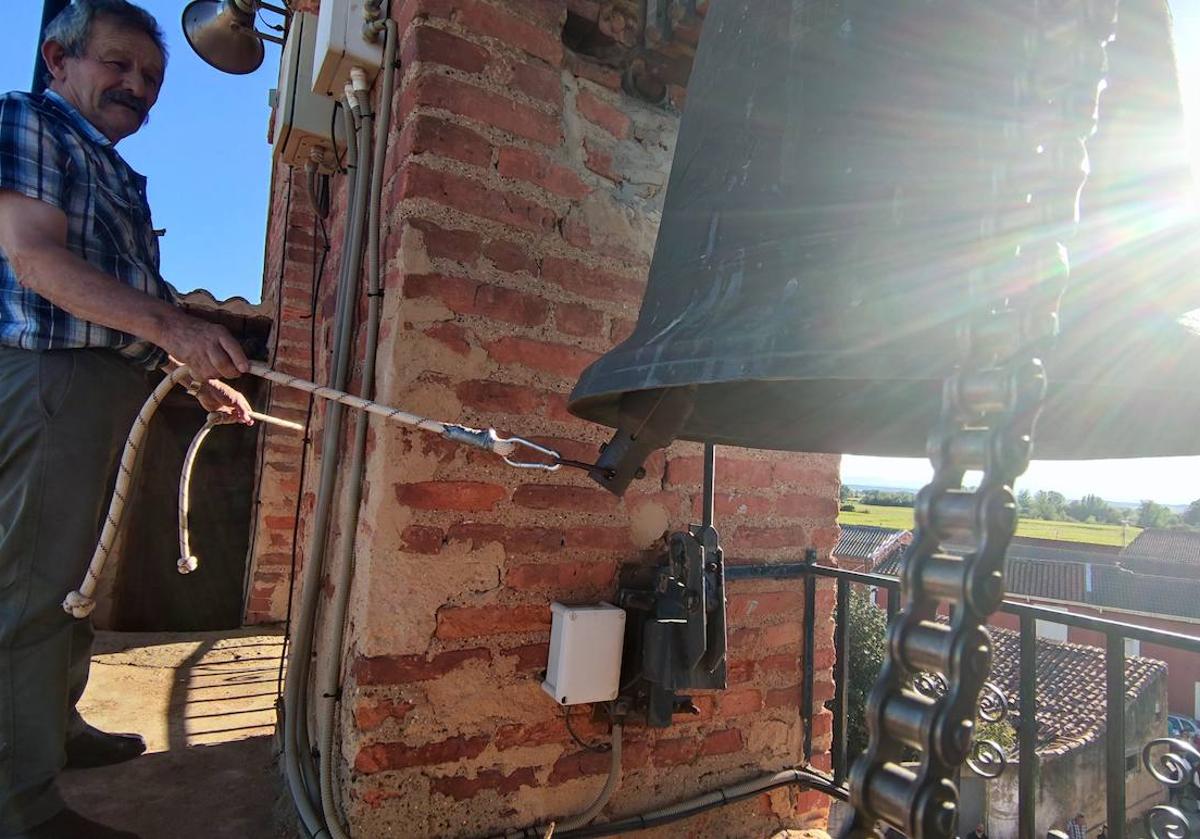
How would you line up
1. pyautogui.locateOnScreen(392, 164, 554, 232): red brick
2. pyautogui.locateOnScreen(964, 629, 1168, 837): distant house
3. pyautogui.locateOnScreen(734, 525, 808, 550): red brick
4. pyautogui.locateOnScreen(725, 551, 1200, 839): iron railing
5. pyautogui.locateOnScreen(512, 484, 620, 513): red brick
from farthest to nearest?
1. pyautogui.locateOnScreen(964, 629, 1168, 837): distant house
2. pyautogui.locateOnScreen(734, 525, 808, 550): red brick
3. pyautogui.locateOnScreen(512, 484, 620, 513): red brick
4. pyautogui.locateOnScreen(392, 164, 554, 232): red brick
5. pyautogui.locateOnScreen(725, 551, 1200, 839): iron railing

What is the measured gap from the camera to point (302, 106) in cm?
197

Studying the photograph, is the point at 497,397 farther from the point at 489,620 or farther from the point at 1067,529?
the point at 1067,529

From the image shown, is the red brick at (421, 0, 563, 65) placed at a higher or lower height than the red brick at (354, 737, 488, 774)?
higher

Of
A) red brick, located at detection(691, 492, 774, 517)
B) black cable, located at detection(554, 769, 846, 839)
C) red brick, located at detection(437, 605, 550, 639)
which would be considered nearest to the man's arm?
red brick, located at detection(437, 605, 550, 639)

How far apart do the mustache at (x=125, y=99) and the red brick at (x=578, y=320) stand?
1.23 meters

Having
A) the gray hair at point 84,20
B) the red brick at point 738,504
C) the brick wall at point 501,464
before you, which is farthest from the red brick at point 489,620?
the gray hair at point 84,20

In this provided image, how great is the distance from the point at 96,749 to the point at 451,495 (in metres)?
1.25

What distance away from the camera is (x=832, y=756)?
82.6 inches

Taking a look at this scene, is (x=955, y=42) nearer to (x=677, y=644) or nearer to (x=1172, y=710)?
(x=677, y=644)

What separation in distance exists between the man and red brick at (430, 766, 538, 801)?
26.8 inches

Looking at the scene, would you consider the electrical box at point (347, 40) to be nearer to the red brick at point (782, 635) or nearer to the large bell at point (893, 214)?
the large bell at point (893, 214)

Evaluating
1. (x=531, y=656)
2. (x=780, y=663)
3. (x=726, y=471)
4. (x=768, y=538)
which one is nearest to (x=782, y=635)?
(x=780, y=663)

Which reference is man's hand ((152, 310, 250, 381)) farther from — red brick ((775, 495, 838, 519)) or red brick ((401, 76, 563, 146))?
red brick ((775, 495, 838, 519))

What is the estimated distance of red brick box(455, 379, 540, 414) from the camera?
4.97 feet
